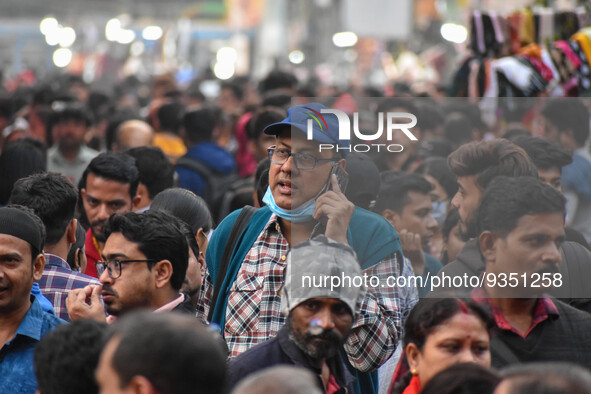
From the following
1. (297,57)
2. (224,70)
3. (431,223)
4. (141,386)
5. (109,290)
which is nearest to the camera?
(141,386)

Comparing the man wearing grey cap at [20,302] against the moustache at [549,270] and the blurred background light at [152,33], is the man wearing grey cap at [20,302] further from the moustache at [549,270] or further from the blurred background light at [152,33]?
the blurred background light at [152,33]

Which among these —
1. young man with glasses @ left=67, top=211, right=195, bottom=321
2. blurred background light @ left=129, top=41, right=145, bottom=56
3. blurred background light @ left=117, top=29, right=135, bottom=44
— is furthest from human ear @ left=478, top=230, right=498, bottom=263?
blurred background light @ left=117, top=29, right=135, bottom=44

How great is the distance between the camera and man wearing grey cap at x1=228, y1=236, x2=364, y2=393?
3.99 m

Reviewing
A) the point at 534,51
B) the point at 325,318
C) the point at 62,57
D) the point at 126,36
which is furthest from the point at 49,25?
the point at 325,318

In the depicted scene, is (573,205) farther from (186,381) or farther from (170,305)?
(186,381)

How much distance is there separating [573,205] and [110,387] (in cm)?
318

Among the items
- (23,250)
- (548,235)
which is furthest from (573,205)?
(23,250)

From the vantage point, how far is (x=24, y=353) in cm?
439

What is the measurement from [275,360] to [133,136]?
5409mm

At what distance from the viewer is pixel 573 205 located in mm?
5383

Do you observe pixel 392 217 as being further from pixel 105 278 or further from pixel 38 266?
pixel 38 266

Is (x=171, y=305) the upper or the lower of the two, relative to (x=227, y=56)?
lower

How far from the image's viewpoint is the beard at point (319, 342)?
397 cm

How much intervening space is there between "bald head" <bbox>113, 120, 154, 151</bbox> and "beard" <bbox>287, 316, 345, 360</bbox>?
5327 millimetres
